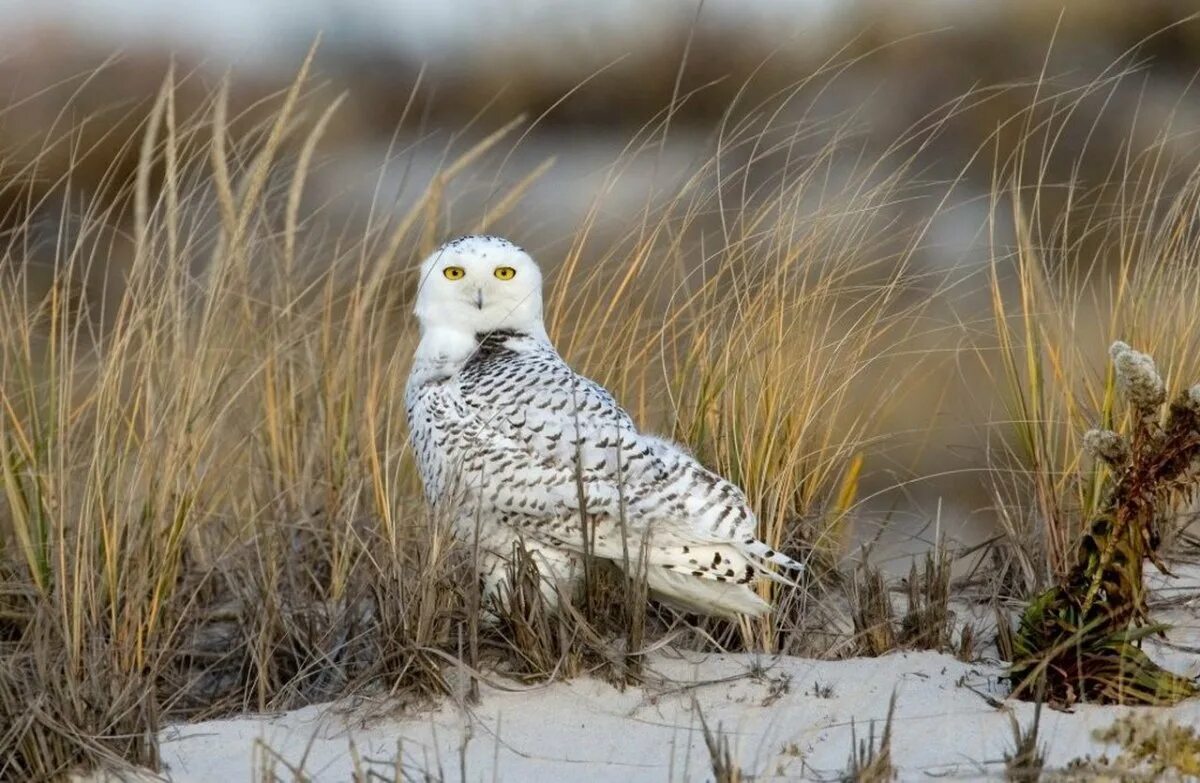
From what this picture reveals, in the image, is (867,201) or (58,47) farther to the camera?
(58,47)

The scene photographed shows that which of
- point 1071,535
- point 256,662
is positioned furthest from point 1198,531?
point 256,662

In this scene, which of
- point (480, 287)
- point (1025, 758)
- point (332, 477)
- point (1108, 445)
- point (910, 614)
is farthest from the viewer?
point (332, 477)

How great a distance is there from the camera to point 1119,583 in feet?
11.0

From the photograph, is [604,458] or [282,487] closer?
[604,458]

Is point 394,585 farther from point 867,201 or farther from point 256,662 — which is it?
point 867,201

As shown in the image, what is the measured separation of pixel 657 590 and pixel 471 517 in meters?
0.46

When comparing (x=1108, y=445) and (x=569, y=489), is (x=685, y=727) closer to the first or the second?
(x=569, y=489)

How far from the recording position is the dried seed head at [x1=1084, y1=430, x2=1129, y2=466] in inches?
129

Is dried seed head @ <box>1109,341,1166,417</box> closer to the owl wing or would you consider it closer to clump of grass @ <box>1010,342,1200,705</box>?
clump of grass @ <box>1010,342,1200,705</box>

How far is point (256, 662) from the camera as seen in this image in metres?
4.09

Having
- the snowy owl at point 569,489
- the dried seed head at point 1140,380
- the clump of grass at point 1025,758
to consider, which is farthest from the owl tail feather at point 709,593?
the dried seed head at point 1140,380

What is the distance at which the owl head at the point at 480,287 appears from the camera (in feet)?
14.2

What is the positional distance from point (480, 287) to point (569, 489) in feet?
2.26

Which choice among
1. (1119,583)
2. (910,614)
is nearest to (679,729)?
(910,614)
